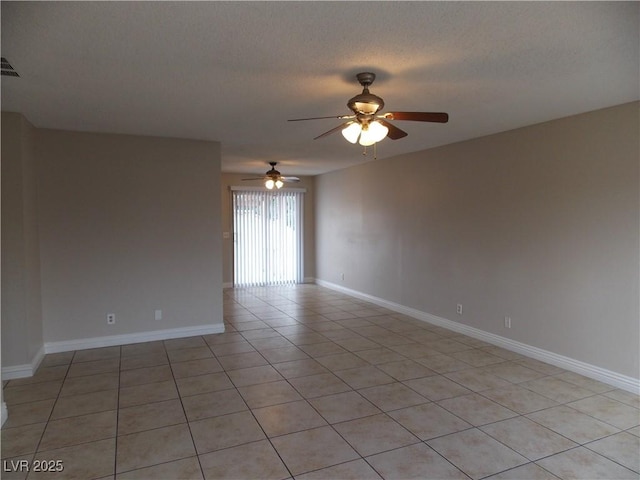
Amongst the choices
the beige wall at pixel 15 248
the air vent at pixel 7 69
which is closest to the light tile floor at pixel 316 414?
the beige wall at pixel 15 248

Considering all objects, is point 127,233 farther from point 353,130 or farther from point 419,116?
point 419,116

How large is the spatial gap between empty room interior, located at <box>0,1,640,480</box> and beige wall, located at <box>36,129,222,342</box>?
0.08 ft

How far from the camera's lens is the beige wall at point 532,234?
3557mm

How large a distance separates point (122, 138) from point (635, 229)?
5338mm

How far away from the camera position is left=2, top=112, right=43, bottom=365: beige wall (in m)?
3.78

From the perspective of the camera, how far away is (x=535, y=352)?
169 inches

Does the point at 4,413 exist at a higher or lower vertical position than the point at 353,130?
lower

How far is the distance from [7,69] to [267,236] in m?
6.53

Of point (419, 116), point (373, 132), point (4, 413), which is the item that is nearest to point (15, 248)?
point (4, 413)

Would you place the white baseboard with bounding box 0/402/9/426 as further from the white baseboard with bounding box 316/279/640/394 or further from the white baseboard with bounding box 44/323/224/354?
the white baseboard with bounding box 316/279/640/394

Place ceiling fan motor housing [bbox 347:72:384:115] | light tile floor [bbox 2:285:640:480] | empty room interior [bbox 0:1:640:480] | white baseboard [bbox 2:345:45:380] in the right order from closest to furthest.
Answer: empty room interior [bbox 0:1:640:480], light tile floor [bbox 2:285:640:480], ceiling fan motor housing [bbox 347:72:384:115], white baseboard [bbox 2:345:45:380]

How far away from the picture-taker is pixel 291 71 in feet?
9.02

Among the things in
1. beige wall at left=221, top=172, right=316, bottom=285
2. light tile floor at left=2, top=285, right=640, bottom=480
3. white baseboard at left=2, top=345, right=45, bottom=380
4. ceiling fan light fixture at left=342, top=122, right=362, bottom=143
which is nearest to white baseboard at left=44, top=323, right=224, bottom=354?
light tile floor at left=2, top=285, right=640, bottom=480

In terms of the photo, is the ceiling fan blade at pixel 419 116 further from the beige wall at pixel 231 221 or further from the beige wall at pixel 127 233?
the beige wall at pixel 231 221
